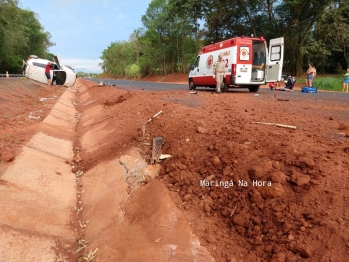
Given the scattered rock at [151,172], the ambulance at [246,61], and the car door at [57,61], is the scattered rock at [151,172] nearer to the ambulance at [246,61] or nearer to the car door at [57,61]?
the ambulance at [246,61]

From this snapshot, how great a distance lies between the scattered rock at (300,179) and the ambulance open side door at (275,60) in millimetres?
10525

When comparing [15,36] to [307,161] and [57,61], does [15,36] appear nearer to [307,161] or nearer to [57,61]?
[57,61]

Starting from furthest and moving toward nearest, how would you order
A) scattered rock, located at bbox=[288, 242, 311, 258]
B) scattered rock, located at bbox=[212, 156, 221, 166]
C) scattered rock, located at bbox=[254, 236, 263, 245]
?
scattered rock, located at bbox=[212, 156, 221, 166] < scattered rock, located at bbox=[254, 236, 263, 245] < scattered rock, located at bbox=[288, 242, 311, 258]

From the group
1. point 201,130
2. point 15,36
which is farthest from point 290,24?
point 15,36

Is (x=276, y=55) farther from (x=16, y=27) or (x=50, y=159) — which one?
(x=16, y=27)

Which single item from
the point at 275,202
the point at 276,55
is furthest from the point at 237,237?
the point at 276,55

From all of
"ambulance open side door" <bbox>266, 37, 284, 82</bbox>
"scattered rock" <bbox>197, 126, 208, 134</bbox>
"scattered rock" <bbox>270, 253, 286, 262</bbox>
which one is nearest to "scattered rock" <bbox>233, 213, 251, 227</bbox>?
"scattered rock" <bbox>270, 253, 286, 262</bbox>

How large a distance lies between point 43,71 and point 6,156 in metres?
17.9

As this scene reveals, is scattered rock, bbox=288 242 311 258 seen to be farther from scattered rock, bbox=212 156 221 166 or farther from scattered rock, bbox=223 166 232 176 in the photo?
scattered rock, bbox=212 156 221 166

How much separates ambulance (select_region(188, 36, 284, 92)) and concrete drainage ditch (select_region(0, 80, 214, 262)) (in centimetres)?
789

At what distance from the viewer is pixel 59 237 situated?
400 cm

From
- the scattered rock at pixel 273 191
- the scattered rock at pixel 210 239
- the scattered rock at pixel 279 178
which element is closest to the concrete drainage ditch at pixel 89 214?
the scattered rock at pixel 210 239

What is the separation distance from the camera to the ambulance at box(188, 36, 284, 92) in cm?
1208

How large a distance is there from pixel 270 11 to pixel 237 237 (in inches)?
1131
